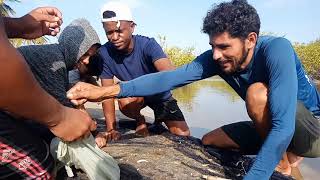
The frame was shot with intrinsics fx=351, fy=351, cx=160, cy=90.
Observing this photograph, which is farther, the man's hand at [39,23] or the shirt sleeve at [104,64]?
the shirt sleeve at [104,64]

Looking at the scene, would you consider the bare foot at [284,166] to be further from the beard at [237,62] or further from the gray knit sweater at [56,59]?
the gray knit sweater at [56,59]

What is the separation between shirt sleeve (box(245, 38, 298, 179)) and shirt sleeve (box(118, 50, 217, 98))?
0.61m

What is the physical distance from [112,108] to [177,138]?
772mm

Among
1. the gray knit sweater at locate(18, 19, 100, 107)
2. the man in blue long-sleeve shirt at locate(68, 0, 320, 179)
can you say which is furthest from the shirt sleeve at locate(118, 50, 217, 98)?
the gray knit sweater at locate(18, 19, 100, 107)

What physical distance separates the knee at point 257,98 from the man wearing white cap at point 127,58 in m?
1.34

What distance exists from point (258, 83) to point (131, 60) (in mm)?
1726

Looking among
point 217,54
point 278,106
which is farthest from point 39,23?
point 278,106

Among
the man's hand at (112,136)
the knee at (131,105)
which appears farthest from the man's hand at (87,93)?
the knee at (131,105)

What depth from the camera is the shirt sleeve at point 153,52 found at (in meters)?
3.70

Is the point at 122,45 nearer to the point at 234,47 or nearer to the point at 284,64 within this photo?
the point at 234,47

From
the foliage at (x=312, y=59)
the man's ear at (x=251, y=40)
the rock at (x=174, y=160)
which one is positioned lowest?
the foliage at (x=312, y=59)

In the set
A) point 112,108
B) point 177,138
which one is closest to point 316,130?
point 177,138

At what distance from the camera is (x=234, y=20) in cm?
244

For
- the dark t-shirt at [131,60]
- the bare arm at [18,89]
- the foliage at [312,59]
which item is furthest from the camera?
the foliage at [312,59]
